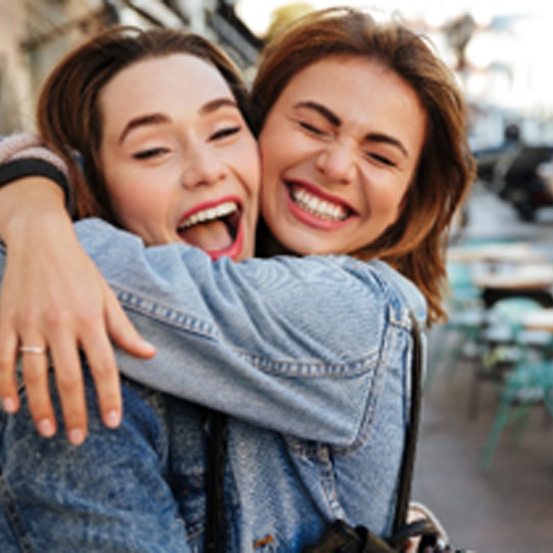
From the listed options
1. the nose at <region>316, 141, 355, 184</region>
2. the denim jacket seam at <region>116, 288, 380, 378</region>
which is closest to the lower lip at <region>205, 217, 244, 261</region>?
the nose at <region>316, 141, 355, 184</region>

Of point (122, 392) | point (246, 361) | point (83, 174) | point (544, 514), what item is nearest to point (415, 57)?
point (83, 174)

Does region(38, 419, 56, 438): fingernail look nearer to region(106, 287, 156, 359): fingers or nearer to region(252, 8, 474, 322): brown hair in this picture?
region(106, 287, 156, 359): fingers

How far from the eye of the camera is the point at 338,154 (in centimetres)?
159

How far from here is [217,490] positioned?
114 cm

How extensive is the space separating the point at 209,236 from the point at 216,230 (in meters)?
0.02

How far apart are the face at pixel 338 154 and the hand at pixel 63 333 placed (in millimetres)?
707

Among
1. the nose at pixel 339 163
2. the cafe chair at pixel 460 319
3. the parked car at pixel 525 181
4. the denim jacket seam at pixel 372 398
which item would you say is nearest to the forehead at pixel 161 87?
the nose at pixel 339 163

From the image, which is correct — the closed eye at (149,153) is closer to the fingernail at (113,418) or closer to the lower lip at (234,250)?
the lower lip at (234,250)

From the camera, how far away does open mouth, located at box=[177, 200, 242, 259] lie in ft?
4.97

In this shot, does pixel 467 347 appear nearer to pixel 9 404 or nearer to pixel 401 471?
pixel 401 471

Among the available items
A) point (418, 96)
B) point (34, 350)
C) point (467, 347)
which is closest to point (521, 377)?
point (467, 347)

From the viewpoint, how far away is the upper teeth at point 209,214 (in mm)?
1490

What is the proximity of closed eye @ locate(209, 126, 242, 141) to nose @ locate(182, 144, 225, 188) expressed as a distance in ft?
0.16

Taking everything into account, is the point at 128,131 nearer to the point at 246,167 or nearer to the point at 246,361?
the point at 246,167
